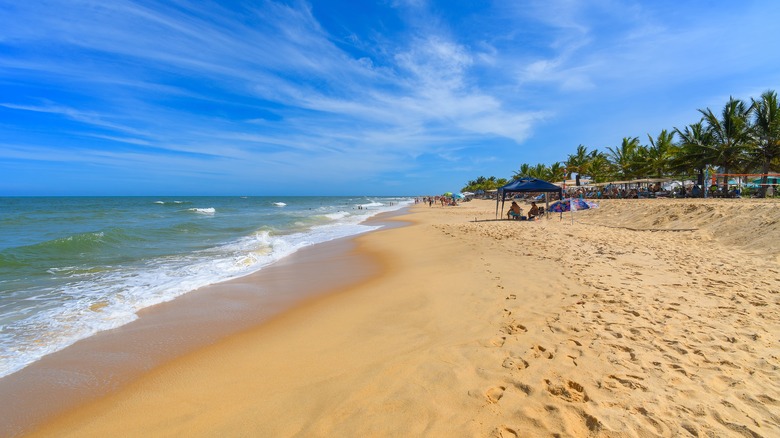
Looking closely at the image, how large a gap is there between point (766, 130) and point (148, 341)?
111 ft

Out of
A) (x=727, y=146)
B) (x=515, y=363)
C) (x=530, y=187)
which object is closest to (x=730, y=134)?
(x=727, y=146)

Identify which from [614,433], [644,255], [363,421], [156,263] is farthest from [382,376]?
[156,263]

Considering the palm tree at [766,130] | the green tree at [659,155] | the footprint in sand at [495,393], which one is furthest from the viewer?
the green tree at [659,155]

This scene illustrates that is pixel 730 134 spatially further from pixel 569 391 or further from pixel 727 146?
pixel 569 391

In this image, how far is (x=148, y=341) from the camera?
16.0ft

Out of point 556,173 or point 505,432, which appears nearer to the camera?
point 505,432

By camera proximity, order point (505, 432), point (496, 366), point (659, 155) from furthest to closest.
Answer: point (659, 155) < point (496, 366) < point (505, 432)

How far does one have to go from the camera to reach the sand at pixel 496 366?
2660 millimetres

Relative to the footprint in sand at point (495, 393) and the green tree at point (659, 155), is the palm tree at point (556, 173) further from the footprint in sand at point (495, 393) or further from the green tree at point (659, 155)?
the footprint in sand at point (495, 393)

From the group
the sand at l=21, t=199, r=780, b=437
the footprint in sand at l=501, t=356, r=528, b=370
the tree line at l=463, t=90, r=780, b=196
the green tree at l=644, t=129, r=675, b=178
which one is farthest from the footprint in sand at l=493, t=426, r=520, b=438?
the green tree at l=644, t=129, r=675, b=178

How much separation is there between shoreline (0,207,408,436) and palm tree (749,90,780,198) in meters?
29.0

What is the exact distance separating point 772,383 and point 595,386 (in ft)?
4.61

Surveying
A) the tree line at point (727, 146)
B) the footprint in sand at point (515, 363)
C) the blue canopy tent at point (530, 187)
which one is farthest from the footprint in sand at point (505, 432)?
the tree line at point (727, 146)

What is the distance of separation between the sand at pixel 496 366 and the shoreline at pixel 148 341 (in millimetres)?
286
